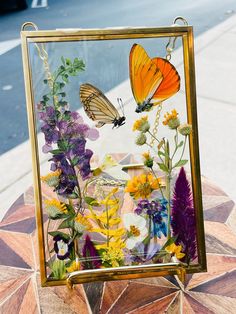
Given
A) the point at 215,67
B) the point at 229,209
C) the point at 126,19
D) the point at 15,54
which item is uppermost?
the point at 126,19

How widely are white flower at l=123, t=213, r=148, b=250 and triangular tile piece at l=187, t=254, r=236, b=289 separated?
0.18 meters

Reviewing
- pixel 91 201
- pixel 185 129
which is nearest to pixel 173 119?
pixel 185 129

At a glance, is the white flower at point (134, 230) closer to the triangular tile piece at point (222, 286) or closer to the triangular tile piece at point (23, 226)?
the triangular tile piece at point (222, 286)

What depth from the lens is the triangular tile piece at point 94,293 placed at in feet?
3.64

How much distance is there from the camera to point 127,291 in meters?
1.15

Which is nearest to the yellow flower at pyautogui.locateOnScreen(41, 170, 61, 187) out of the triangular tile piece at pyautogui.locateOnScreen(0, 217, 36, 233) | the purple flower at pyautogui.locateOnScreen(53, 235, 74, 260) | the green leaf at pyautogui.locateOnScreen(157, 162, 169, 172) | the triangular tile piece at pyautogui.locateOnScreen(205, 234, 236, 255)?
the purple flower at pyautogui.locateOnScreen(53, 235, 74, 260)

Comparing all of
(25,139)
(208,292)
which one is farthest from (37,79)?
(25,139)

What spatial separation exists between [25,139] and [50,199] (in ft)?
4.39

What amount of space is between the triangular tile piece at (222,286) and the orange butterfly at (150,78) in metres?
0.47

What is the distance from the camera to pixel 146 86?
105cm

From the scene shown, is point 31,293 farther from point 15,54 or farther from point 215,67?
point 15,54

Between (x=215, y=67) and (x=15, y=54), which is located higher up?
(x=15, y=54)

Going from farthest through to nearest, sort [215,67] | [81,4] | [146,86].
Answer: [81,4]
[215,67]
[146,86]

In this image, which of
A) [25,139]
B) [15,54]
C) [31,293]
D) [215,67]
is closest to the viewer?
[31,293]
